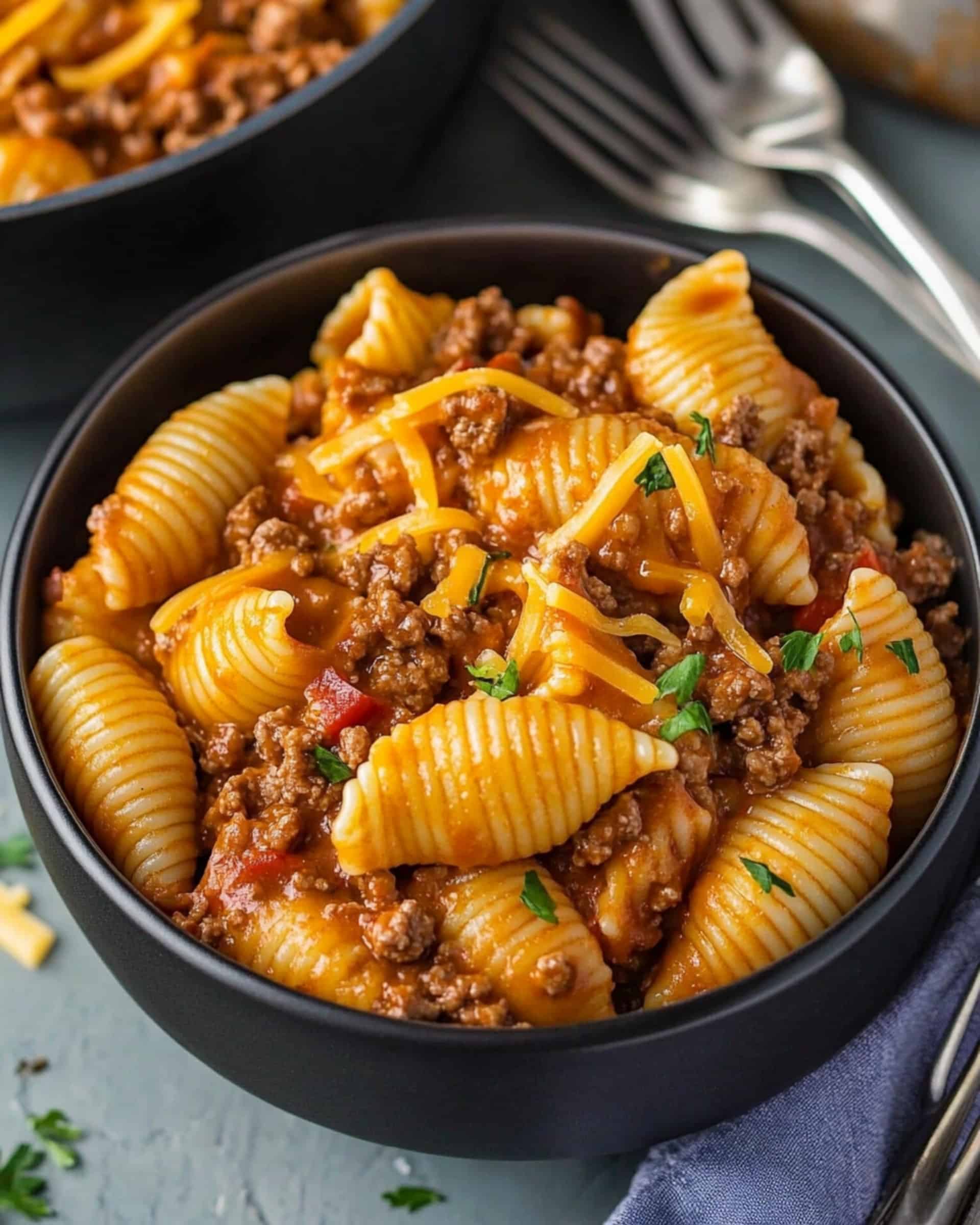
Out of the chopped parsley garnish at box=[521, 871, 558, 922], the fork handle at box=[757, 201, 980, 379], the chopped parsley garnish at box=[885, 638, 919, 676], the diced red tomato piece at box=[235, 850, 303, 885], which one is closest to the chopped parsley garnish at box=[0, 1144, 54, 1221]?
the diced red tomato piece at box=[235, 850, 303, 885]

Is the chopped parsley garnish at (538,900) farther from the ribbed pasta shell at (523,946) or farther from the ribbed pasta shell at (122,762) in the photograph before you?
the ribbed pasta shell at (122,762)

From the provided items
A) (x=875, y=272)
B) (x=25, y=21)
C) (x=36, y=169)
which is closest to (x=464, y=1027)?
(x=36, y=169)

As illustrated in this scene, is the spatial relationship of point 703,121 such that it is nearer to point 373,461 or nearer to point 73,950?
point 373,461

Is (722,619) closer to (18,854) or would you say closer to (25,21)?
(18,854)

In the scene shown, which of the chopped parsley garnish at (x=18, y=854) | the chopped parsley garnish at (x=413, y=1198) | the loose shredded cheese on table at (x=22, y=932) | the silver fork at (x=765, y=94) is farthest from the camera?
the silver fork at (x=765, y=94)

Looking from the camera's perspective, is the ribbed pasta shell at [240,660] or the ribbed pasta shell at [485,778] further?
the ribbed pasta shell at [240,660]

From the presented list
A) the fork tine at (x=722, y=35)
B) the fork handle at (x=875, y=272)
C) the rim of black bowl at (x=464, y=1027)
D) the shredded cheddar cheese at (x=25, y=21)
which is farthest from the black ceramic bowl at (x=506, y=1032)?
the fork tine at (x=722, y=35)
